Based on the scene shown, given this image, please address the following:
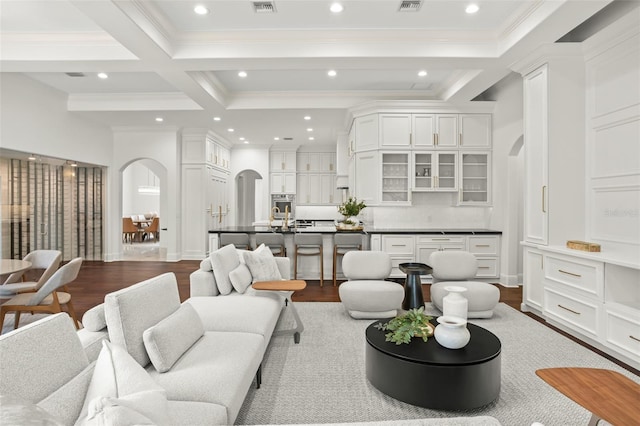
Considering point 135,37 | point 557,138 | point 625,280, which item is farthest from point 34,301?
point 557,138

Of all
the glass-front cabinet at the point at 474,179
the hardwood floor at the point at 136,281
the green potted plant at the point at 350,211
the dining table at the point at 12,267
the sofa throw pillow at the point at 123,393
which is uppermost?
the glass-front cabinet at the point at 474,179

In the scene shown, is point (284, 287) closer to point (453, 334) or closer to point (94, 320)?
point (453, 334)

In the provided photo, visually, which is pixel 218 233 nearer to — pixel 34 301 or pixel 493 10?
pixel 34 301

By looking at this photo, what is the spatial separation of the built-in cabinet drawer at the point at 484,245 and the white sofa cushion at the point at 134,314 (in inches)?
203

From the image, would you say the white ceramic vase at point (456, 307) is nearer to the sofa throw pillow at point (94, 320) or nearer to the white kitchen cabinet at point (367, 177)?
the sofa throw pillow at point (94, 320)

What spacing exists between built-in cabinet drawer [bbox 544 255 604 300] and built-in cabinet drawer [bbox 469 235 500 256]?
2.00 m

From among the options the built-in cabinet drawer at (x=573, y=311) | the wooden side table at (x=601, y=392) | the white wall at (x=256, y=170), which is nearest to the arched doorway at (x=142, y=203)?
the white wall at (x=256, y=170)

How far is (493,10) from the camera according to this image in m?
3.82

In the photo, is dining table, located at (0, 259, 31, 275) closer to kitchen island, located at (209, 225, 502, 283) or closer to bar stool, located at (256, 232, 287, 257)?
kitchen island, located at (209, 225, 502, 283)

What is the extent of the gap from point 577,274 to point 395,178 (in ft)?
11.2

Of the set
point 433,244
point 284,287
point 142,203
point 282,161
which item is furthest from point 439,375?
point 142,203

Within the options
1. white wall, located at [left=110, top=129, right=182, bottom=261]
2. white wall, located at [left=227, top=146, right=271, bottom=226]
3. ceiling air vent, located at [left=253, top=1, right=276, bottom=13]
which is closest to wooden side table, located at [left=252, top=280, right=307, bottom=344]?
ceiling air vent, located at [left=253, top=1, right=276, bottom=13]

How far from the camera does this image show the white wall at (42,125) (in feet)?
18.7

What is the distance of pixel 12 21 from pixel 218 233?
146 inches
